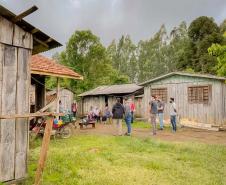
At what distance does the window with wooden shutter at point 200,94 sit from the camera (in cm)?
1867

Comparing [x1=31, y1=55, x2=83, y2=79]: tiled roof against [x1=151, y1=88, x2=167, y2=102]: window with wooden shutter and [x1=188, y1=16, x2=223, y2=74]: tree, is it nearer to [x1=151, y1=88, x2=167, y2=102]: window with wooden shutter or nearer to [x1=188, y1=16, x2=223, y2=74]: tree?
[x1=151, y1=88, x2=167, y2=102]: window with wooden shutter

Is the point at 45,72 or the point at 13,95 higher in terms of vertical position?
the point at 45,72

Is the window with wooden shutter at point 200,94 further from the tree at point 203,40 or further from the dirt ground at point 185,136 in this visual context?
the tree at point 203,40

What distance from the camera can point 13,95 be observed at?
19.7 feet

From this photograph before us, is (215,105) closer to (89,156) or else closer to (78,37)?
(89,156)

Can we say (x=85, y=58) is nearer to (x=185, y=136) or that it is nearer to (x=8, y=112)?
(x=185, y=136)

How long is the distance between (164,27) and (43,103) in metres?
53.1

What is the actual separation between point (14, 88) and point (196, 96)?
15.6m

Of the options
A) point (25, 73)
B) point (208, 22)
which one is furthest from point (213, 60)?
point (25, 73)

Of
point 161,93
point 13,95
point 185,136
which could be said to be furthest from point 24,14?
point 161,93

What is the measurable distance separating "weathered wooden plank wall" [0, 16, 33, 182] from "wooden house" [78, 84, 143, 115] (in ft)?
66.8

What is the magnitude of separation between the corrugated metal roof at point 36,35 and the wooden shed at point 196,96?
13655mm

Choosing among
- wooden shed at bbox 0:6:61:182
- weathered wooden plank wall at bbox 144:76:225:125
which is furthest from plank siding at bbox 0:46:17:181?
weathered wooden plank wall at bbox 144:76:225:125

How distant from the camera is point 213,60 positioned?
33.3 metres
